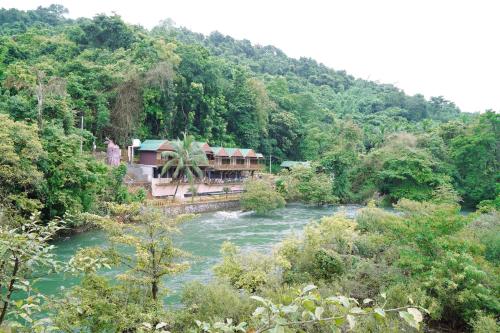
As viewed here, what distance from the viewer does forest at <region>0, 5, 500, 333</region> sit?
7.03 m

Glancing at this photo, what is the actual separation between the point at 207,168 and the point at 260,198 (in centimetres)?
767

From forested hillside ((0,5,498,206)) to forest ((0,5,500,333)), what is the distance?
0.17 metres

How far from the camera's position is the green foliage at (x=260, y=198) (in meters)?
31.9

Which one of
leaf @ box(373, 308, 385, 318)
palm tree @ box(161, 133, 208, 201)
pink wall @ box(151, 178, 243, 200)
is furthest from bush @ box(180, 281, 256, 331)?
pink wall @ box(151, 178, 243, 200)

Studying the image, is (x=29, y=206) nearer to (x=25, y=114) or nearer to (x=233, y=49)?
(x=25, y=114)

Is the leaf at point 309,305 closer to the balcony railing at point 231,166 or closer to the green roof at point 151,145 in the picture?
the green roof at point 151,145

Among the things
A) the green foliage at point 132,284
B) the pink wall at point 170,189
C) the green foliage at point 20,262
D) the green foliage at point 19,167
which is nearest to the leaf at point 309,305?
the green foliage at point 20,262

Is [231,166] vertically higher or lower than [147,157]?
lower

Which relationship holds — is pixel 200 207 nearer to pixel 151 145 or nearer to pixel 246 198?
pixel 246 198

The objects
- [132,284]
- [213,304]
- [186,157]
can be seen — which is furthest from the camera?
[186,157]

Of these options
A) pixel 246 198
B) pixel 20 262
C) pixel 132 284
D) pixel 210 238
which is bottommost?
pixel 210 238

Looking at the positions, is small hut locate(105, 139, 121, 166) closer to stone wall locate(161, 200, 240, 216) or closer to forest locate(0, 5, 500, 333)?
forest locate(0, 5, 500, 333)

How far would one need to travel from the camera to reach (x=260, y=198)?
31.9m

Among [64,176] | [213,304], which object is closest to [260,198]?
[64,176]
